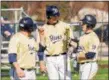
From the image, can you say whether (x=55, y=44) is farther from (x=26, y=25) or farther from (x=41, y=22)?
(x=41, y=22)

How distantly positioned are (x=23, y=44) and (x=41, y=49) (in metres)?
0.94

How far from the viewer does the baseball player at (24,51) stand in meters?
9.22

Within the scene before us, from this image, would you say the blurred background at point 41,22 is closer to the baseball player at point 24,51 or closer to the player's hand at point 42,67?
the player's hand at point 42,67

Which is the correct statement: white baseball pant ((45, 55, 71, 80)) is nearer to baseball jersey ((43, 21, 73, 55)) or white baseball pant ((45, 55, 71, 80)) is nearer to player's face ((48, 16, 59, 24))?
baseball jersey ((43, 21, 73, 55))

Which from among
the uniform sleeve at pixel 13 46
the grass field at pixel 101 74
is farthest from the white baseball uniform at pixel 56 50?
the grass field at pixel 101 74

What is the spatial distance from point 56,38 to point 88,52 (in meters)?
0.65

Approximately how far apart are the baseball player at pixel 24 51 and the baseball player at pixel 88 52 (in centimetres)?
119

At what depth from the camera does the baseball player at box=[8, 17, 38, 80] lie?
922 cm

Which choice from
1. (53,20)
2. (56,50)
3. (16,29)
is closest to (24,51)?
(56,50)

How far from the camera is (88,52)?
1027 centimetres

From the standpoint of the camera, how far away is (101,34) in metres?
18.7

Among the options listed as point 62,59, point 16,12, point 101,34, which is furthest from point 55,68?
point 101,34

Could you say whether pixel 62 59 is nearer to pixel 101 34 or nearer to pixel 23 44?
pixel 23 44

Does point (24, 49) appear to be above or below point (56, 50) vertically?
above
